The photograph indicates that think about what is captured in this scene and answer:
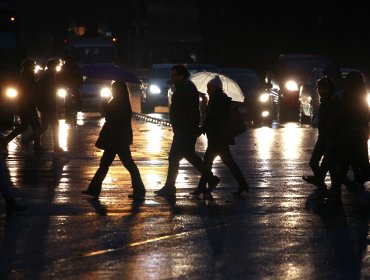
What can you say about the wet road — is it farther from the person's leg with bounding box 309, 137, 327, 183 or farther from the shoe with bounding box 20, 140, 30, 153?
the shoe with bounding box 20, 140, 30, 153

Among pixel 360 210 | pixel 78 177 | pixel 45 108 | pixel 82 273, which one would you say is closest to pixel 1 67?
pixel 45 108

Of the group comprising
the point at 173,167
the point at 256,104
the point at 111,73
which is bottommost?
the point at 256,104

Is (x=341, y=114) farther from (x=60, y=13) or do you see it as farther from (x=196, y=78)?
(x=60, y=13)

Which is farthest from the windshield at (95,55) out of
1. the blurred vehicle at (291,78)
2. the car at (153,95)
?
the blurred vehicle at (291,78)

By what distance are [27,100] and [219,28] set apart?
1876 inches

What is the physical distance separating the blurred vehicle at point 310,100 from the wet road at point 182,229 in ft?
33.0

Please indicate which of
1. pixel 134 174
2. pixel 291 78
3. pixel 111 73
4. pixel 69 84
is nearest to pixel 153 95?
pixel 291 78

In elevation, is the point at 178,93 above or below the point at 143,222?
above

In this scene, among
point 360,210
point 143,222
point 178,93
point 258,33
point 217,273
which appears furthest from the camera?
point 258,33

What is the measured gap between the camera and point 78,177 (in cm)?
1781

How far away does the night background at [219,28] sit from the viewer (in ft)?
156

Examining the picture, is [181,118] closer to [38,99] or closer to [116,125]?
[116,125]

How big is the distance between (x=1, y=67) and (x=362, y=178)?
1698cm

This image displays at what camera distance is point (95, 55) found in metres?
47.7
